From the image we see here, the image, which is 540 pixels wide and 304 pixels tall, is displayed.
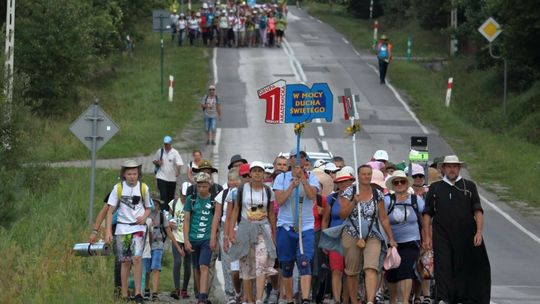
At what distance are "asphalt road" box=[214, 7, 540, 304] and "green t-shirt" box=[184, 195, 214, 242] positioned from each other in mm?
3941

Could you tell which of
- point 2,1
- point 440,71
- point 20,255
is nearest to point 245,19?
point 440,71

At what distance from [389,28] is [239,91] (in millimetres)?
21971

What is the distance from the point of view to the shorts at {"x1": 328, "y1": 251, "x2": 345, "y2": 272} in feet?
51.6

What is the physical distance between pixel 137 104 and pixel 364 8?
109 feet

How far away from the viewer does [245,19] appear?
57.0m

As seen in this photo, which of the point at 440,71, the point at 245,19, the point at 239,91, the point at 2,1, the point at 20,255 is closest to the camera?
the point at 20,255

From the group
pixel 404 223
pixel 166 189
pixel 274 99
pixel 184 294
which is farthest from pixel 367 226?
pixel 166 189

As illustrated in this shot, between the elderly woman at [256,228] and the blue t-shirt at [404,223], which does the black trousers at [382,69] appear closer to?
the blue t-shirt at [404,223]

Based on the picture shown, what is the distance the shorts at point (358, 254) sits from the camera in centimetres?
1539

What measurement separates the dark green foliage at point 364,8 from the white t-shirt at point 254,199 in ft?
184

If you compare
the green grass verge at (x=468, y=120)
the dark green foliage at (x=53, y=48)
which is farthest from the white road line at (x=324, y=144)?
the dark green foliage at (x=53, y=48)

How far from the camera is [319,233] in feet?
53.1

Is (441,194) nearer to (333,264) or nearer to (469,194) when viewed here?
(469,194)

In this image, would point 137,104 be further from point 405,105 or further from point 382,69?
point 382,69
